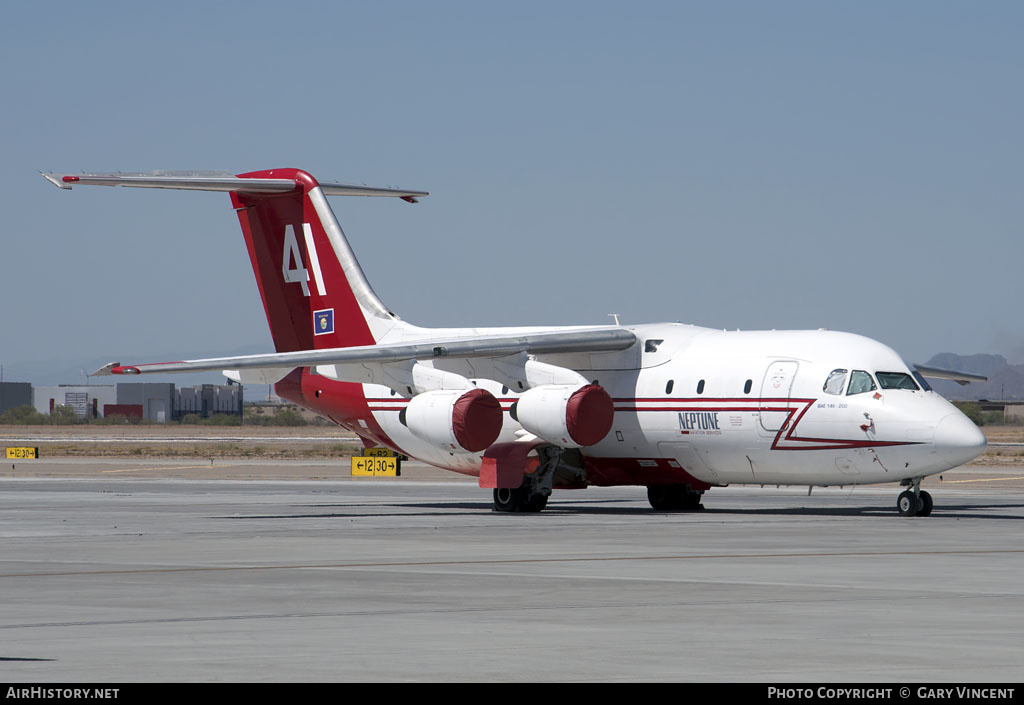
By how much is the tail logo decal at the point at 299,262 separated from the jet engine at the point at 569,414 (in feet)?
26.0

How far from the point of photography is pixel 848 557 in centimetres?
2027

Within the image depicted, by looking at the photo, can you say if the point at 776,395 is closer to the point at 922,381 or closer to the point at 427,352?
the point at 922,381

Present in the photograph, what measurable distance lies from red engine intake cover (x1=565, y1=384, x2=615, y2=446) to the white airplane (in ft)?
0.13

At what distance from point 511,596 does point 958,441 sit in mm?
15320

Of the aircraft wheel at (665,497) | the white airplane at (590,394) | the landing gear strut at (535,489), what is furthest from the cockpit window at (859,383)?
the landing gear strut at (535,489)

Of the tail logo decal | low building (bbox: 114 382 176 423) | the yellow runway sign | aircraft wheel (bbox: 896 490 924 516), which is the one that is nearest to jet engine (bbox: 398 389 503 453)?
the tail logo decal

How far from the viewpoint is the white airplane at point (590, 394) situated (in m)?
29.8

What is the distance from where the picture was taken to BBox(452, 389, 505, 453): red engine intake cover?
32.0 meters

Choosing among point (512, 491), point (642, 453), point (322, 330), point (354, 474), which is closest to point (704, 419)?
point (642, 453)

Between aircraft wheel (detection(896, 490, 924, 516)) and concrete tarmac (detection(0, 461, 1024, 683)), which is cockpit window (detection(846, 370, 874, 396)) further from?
concrete tarmac (detection(0, 461, 1024, 683))

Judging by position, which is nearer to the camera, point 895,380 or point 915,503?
point 915,503

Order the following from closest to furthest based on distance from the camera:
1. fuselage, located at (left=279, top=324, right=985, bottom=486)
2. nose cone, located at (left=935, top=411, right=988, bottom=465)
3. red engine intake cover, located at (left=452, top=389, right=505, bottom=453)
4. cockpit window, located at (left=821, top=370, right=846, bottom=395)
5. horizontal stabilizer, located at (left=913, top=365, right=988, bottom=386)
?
nose cone, located at (left=935, top=411, right=988, bottom=465)
fuselage, located at (left=279, top=324, right=985, bottom=486)
cockpit window, located at (left=821, top=370, right=846, bottom=395)
red engine intake cover, located at (left=452, top=389, right=505, bottom=453)
horizontal stabilizer, located at (left=913, top=365, right=988, bottom=386)

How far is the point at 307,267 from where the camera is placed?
125 feet

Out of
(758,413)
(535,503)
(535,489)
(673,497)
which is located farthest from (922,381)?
(535,503)
